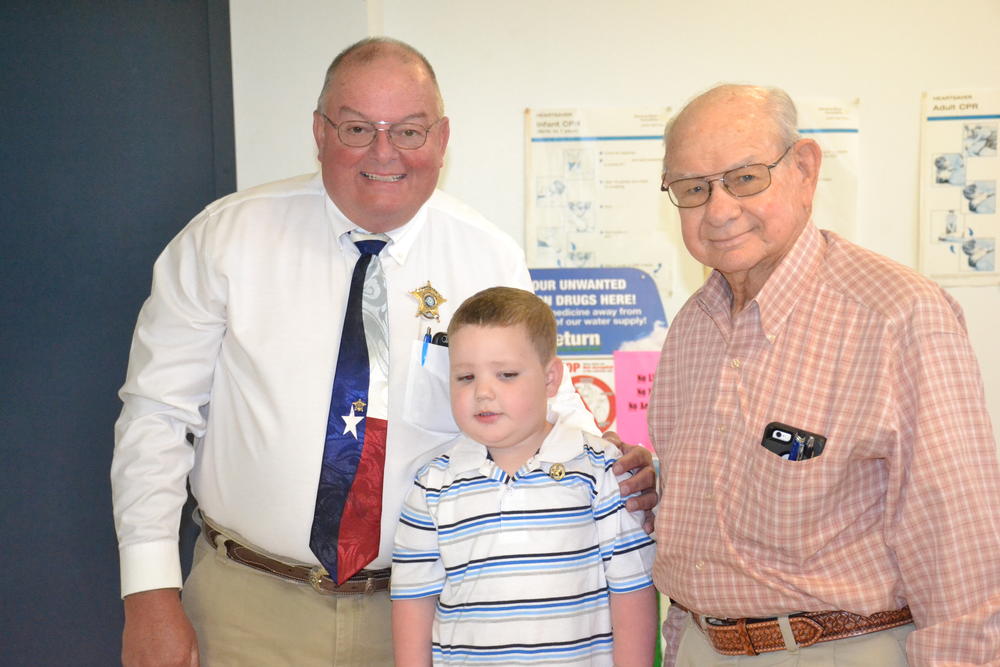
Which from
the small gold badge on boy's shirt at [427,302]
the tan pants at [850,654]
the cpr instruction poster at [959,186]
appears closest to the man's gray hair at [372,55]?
the small gold badge on boy's shirt at [427,302]

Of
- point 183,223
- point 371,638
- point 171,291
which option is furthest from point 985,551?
point 183,223

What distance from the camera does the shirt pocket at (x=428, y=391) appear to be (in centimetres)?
194

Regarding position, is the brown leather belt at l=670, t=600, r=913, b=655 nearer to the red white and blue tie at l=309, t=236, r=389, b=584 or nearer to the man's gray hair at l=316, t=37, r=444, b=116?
the red white and blue tie at l=309, t=236, r=389, b=584

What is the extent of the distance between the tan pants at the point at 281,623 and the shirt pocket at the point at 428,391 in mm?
376

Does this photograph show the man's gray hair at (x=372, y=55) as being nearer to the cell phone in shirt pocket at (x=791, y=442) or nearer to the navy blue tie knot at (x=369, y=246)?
the navy blue tie knot at (x=369, y=246)

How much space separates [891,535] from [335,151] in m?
1.31

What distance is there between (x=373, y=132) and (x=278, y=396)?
0.59 meters

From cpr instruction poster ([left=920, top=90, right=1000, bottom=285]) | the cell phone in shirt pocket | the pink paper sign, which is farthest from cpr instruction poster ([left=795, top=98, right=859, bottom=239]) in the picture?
the cell phone in shirt pocket

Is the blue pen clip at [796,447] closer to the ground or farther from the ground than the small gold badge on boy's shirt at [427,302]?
closer to the ground

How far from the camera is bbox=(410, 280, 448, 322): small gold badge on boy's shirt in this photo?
200cm

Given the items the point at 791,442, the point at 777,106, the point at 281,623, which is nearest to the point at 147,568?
the point at 281,623

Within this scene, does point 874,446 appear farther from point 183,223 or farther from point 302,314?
point 183,223

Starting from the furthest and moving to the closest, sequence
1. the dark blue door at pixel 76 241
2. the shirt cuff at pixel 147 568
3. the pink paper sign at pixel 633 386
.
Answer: the pink paper sign at pixel 633 386 → the dark blue door at pixel 76 241 → the shirt cuff at pixel 147 568

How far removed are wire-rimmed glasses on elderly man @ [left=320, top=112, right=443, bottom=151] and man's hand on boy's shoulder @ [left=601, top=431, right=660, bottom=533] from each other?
80 centimetres
